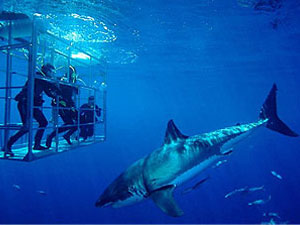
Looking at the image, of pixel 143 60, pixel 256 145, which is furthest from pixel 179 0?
pixel 256 145

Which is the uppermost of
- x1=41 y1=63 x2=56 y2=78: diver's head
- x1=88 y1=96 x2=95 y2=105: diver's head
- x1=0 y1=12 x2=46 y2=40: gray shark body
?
x1=0 y1=12 x2=46 y2=40: gray shark body

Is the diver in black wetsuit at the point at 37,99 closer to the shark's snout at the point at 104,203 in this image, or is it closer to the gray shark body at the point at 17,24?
the gray shark body at the point at 17,24

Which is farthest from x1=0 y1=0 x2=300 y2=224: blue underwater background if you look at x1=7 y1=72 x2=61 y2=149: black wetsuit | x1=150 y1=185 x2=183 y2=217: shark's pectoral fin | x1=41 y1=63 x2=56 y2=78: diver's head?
x1=7 y1=72 x2=61 y2=149: black wetsuit

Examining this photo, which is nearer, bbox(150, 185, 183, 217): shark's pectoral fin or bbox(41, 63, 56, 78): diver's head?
bbox(150, 185, 183, 217): shark's pectoral fin

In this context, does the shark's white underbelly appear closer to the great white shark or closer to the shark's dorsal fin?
the great white shark

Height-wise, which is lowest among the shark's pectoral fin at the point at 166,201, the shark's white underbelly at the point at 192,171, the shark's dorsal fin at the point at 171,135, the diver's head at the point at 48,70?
the shark's pectoral fin at the point at 166,201

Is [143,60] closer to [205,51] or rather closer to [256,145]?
[205,51]

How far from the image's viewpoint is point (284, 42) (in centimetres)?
2009

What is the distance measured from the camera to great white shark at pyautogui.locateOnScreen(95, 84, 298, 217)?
199 inches

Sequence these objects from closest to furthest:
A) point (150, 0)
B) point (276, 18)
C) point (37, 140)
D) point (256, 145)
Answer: point (37, 140), point (150, 0), point (276, 18), point (256, 145)

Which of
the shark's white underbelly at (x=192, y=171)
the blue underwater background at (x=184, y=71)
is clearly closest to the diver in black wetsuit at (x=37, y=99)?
the shark's white underbelly at (x=192, y=171)

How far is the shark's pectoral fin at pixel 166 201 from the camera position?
4.52m

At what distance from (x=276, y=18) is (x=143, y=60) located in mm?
14770

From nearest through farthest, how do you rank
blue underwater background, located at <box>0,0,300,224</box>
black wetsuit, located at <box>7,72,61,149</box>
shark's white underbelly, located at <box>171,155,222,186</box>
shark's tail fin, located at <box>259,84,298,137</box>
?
shark's white underbelly, located at <box>171,155,222,186</box>
black wetsuit, located at <box>7,72,61,149</box>
shark's tail fin, located at <box>259,84,298,137</box>
blue underwater background, located at <box>0,0,300,224</box>
